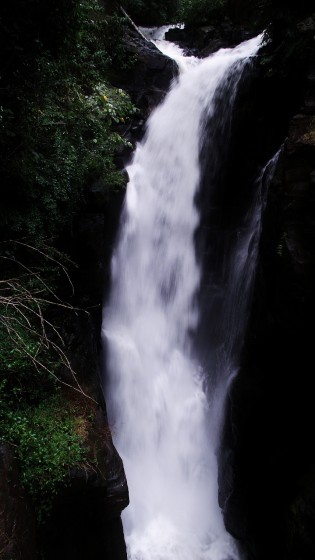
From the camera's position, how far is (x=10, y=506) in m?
4.08

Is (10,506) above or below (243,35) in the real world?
below

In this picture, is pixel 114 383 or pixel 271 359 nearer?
pixel 271 359

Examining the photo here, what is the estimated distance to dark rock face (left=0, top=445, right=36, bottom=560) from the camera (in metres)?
3.86

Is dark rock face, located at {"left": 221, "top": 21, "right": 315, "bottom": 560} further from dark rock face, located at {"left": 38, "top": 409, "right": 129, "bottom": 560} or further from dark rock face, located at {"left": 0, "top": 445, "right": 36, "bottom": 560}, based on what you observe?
dark rock face, located at {"left": 0, "top": 445, "right": 36, "bottom": 560}

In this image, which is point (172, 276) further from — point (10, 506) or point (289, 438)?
point (10, 506)

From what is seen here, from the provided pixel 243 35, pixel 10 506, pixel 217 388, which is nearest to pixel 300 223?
pixel 217 388

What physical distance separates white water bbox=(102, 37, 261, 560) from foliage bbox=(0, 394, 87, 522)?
2908 millimetres

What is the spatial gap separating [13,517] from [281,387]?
16.0 ft

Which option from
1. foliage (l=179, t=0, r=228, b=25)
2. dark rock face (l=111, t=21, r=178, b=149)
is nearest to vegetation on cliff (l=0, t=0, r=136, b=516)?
dark rock face (l=111, t=21, r=178, b=149)

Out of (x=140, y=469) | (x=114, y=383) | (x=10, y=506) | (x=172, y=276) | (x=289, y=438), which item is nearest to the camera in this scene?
(x=10, y=506)

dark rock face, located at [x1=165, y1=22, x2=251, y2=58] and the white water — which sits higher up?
dark rock face, located at [x1=165, y1=22, x2=251, y2=58]

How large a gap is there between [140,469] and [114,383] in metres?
1.94

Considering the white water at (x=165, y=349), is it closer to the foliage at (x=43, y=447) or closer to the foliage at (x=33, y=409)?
the foliage at (x=33, y=409)

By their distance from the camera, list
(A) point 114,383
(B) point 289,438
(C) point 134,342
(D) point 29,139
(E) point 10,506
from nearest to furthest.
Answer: (E) point 10,506, (D) point 29,139, (B) point 289,438, (A) point 114,383, (C) point 134,342
